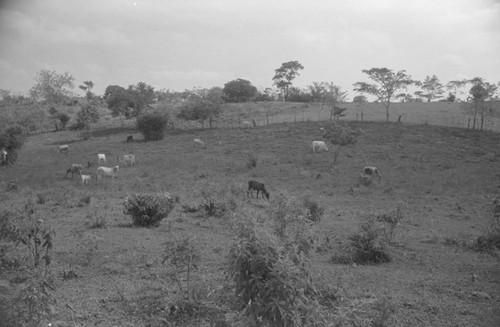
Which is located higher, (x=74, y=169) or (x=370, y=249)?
(x=370, y=249)

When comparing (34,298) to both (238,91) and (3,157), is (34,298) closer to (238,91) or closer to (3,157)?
(3,157)

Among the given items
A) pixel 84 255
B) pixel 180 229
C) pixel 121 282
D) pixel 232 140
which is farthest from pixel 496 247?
pixel 232 140

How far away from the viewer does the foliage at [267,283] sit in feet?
12.8

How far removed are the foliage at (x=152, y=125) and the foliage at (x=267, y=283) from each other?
37610mm

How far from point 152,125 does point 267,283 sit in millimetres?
38216

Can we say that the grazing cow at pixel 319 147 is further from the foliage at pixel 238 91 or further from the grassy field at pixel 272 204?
the foliage at pixel 238 91

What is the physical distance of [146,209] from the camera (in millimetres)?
12336

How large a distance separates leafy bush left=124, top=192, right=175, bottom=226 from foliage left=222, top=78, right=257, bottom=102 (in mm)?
61911

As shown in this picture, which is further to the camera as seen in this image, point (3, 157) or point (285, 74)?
point (285, 74)

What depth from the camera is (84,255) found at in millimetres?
9148

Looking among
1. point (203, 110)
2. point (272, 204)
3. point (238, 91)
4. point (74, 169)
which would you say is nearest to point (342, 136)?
point (74, 169)

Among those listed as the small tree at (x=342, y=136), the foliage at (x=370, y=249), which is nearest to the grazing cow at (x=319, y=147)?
the small tree at (x=342, y=136)

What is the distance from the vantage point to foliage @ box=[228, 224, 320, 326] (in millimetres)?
3914

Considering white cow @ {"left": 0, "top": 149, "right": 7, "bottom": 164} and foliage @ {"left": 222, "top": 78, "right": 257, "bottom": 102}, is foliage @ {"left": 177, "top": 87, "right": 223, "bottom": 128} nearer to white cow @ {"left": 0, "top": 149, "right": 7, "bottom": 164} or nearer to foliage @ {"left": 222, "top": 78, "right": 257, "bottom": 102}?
white cow @ {"left": 0, "top": 149, "right": 7, "bottom": 164}
